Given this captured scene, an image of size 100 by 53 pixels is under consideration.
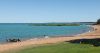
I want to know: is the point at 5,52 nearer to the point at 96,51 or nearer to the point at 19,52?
the point at 19,52

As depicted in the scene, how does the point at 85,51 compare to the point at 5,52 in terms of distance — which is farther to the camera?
the point at 5,52

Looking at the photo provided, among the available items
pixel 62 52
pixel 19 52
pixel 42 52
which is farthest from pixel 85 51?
pixel 19 52

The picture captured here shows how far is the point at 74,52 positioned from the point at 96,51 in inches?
89.5

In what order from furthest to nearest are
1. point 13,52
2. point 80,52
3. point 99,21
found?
point 99,21 < point 13,52 < point 80,52

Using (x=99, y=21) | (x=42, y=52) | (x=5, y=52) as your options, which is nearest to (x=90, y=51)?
(x=42, y=52)

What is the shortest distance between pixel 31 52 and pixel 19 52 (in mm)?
2104

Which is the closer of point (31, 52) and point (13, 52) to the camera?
point (31, 52)

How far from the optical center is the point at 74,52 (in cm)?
2911

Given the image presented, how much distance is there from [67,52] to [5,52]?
865 centimetres

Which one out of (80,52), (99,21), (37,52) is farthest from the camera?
(99,21)

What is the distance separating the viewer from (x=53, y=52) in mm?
30109

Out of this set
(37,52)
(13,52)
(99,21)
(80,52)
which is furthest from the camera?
(99,21)

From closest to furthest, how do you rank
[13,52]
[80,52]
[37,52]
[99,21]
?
[80,52] < [37,52] < [13,52] < [99,21]

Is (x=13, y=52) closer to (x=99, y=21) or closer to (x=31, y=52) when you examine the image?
(x=31, y=52)
